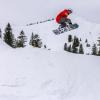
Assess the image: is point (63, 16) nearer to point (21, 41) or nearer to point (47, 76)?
point (47, 76)

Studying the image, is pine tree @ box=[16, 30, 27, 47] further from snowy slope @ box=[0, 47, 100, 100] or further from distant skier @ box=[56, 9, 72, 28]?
snowy slope @ box=[0, 47, 100, 100]

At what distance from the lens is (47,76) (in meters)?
16.9

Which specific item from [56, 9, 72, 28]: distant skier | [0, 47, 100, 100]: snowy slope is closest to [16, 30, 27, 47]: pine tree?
[56, 9, 72, 28]: distant skier

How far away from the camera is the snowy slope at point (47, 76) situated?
15211mm

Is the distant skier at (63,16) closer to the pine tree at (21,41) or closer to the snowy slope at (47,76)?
the snowy slope at (47,76)

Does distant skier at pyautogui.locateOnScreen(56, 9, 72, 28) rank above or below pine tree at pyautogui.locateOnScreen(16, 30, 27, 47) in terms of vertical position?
above

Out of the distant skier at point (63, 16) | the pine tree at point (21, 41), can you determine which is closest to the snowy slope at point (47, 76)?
the distant skier at point (63, 16)

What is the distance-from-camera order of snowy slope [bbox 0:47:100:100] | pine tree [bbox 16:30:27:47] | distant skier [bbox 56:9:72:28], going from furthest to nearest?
1. pine tree [bbox 16:30:27:47]
2. distant skier [bbox 56:9:72:28]
3. snowy slope [bbox 0:47:100:100]

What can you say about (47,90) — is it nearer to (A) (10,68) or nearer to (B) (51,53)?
(A) (10,68)

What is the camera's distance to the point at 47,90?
50.7ft

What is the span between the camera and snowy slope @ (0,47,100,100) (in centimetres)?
1521

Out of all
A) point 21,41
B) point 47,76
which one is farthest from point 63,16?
point 21,41

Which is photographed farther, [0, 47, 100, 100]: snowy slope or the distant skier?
the distant skier

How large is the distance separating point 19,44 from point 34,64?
150ft
